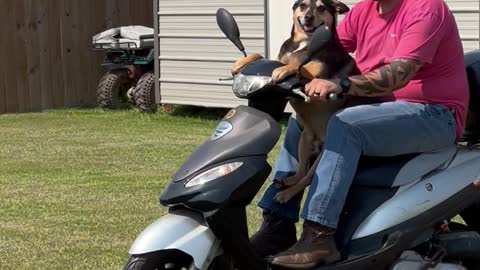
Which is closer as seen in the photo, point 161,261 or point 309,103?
point 161,261

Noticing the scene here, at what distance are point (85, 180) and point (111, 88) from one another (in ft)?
16.4

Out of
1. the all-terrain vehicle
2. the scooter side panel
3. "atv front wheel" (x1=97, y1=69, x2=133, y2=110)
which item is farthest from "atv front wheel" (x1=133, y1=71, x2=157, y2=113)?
the scooter side panel

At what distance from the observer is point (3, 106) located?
1238cm

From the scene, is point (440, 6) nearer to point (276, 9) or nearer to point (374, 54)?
point (374, 54)

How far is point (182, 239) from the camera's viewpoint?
135 inches

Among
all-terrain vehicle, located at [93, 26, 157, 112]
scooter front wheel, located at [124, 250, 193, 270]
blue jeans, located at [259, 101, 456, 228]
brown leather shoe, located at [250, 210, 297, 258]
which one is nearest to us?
scooter front wheel, located at [124, 250, 193, 270]

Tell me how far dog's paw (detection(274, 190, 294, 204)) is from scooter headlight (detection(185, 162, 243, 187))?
511 mm

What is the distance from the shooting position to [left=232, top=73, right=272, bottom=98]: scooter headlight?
3572 millimetres

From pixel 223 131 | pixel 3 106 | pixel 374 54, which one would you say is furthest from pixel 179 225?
pixel 3 106

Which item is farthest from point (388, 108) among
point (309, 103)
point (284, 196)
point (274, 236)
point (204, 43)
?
point (204, 43)

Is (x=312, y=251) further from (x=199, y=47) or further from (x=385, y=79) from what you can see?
(x=199, y=47)

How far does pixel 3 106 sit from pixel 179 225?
9.29 meters

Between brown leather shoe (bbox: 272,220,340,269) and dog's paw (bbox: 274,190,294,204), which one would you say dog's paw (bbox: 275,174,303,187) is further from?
brown leather shoe (bbox: 272,220,340,269)

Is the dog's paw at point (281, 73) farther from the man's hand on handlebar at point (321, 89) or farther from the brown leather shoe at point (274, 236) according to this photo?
the brown leather shoe at point (274, 236)
